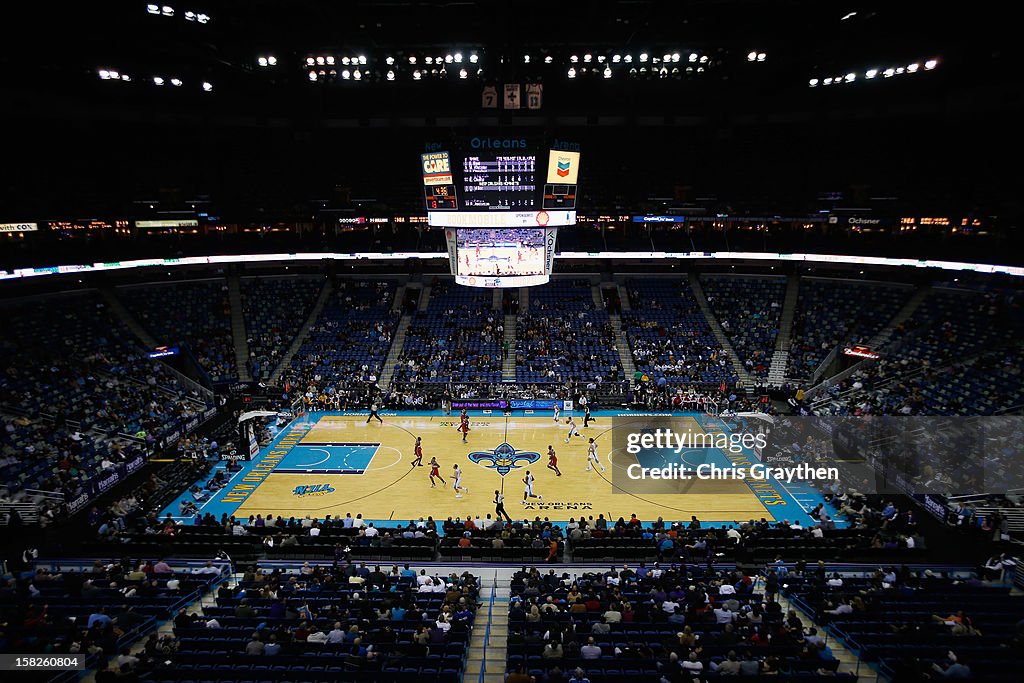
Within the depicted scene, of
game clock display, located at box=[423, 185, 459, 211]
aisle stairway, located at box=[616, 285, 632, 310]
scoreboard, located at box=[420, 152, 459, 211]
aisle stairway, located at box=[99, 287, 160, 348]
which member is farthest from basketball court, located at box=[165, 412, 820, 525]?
aisle stairway, located at box=[616, 285, 632, 310]

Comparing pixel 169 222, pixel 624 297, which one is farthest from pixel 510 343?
pixel 169 222

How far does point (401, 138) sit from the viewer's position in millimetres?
43781

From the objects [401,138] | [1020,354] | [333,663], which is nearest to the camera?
[333,663]

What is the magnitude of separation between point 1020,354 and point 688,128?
92.2 ft

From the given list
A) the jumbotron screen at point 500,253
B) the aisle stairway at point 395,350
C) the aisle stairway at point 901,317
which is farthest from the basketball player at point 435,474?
the aisle stairway at point 901,317

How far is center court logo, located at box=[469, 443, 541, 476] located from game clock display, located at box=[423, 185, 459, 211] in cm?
1232

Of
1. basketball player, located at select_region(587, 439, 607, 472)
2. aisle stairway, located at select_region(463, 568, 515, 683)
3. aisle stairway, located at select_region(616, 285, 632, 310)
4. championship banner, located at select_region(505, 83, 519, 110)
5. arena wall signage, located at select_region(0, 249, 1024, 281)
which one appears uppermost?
championship banner, located at select_region(505, 83, 519, 110)

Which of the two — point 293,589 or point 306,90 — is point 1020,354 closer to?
point 293,589

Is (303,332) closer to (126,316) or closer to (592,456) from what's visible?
(126,316)

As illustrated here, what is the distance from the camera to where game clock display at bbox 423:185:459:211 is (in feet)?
84.0

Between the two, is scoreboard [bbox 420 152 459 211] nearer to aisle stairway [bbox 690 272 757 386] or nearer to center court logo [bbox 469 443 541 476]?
center court logo [bbox 469 443 541 476]

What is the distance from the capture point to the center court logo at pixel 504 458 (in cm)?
2406

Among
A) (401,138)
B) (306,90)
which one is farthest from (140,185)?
(401,138)

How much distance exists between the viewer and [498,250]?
26.6 m
